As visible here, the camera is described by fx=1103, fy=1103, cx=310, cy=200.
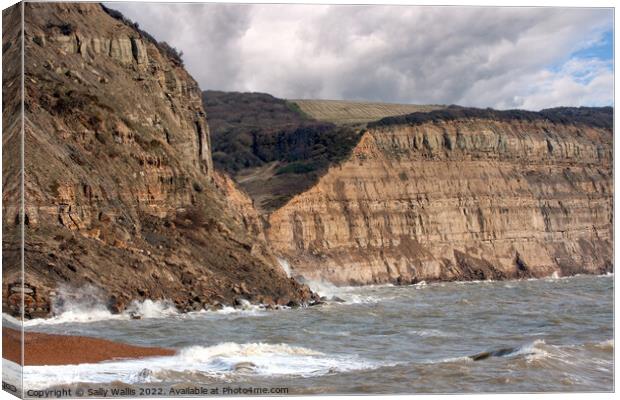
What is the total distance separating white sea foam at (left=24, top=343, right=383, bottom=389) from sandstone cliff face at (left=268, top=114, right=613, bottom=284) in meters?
44.7

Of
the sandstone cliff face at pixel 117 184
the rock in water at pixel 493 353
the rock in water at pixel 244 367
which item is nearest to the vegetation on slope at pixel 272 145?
the sandstone cliff face at pixel 117 184

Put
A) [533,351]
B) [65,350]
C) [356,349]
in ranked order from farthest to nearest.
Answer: [356,349], [533,351], [65,350]

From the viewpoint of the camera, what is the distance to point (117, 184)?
44844 mm

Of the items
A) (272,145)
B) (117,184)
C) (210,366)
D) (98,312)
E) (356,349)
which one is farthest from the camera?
(272,145)

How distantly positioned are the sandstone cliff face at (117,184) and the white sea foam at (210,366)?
777 cm

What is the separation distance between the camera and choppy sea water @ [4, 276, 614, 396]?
23.7 metres

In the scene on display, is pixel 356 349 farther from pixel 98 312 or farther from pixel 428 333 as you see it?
pixel 98 312

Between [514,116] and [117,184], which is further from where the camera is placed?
[514,116]

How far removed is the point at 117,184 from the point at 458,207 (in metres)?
45.8

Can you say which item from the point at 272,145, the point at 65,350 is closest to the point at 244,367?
the point at 65,350

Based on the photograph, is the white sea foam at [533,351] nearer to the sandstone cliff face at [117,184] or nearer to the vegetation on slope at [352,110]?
the sandstone cliff face at [117,184]

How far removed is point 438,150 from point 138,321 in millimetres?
55443

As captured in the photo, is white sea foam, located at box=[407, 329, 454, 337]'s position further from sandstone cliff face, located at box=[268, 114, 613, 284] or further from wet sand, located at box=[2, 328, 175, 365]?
sandstone cliff face, located at box=[268, 114, 613, 284]

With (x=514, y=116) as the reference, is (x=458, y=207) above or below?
below
